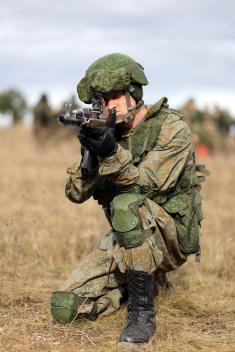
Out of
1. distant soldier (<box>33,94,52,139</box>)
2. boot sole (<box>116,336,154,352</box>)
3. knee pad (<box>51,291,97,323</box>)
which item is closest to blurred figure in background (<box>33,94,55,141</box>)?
distant soldier (<box>33,94,52,139</box>)

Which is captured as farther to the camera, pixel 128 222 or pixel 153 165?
pixel 153 165

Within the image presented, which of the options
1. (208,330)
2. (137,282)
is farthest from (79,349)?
(208,330)

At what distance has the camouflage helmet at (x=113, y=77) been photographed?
356 cm

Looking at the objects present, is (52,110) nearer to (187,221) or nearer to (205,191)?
(205,191)

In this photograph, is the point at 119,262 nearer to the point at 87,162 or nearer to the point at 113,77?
the point at 87,162

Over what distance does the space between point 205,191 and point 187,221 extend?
4998 mm

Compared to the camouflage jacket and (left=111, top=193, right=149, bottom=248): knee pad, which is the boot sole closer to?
(left=111, top=193, right=149, bottom=248): knee pad

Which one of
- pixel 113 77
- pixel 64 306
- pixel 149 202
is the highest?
pixel 113 77

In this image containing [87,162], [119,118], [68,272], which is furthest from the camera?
[68,272]

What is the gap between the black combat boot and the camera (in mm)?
3335

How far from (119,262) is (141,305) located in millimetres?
263

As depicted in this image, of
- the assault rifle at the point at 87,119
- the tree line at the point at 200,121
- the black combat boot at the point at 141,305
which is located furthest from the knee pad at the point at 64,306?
the tree line at the point at 200,121

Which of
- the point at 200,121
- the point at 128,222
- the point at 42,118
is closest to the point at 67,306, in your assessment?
the point at 128,222

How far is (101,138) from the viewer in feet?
10.3
